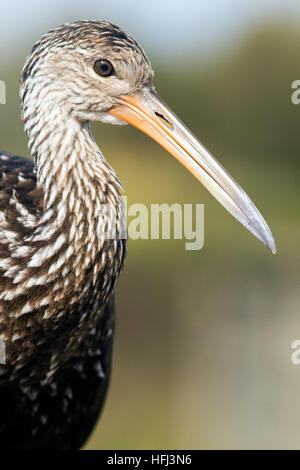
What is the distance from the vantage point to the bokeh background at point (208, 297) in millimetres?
9328

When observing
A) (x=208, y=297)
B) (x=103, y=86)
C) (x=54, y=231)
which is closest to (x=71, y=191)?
(x=54, y=231)

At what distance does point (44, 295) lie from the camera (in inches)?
155

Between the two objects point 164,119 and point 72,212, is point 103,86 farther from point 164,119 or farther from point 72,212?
point 72,212

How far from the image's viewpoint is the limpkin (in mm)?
3898

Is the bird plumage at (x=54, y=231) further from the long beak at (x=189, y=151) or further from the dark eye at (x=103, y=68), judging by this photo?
the long beak at (x=189, y=151)

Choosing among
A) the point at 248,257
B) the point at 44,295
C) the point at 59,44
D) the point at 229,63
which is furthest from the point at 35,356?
the point at 229,63

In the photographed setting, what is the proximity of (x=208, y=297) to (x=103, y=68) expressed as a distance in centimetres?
784

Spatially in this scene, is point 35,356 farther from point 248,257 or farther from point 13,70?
point 13,70

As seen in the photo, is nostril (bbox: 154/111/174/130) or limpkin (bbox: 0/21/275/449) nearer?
limpkin (bbox: 0/21/275/449)

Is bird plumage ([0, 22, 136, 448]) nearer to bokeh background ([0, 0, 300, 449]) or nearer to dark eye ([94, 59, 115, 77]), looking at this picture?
dark eye ([94, 59, 115, 77])

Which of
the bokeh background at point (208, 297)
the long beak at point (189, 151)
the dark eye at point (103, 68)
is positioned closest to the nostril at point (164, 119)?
the long beak at point (189, 151)

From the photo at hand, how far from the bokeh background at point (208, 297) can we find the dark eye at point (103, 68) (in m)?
5.23

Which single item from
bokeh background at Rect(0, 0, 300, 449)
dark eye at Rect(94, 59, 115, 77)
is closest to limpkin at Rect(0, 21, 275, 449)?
dark eye at Rect(94, 59, 115, 77)

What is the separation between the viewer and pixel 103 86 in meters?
3.95
